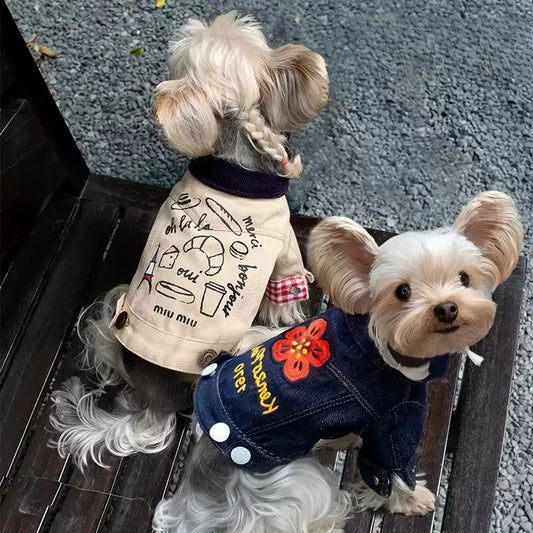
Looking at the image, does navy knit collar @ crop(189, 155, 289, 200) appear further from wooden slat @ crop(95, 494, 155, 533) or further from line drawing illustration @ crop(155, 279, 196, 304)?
Result: wooden slat @ crop(95, 494, 155, 533)

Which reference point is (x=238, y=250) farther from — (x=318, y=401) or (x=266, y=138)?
(x=318, y=401)

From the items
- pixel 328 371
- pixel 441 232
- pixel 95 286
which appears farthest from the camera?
pixel 95 286

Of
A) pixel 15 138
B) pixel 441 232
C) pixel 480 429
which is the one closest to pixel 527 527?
pixel 480 429

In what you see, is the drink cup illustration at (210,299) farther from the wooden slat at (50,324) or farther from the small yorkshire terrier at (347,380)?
the wooden slat at (50,324)

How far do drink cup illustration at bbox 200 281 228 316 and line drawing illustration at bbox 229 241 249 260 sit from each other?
0.10m

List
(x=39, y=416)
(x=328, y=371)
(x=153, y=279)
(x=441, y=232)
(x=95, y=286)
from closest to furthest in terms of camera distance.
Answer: (x=441, y=232)
(x=328, y=371)
(x=153, y=279)
(x=39, y=416)
(x=95, y=286)

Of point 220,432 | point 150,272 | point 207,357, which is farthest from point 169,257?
point 220,432

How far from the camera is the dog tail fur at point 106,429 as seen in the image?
1922 millimetres

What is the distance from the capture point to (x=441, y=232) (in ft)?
4.66

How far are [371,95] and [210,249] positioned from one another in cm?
151

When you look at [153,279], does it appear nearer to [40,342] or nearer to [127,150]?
[40,342]

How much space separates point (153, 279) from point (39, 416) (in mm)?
608

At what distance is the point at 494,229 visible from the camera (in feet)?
4.55

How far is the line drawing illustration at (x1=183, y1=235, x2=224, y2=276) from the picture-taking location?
1.83m
